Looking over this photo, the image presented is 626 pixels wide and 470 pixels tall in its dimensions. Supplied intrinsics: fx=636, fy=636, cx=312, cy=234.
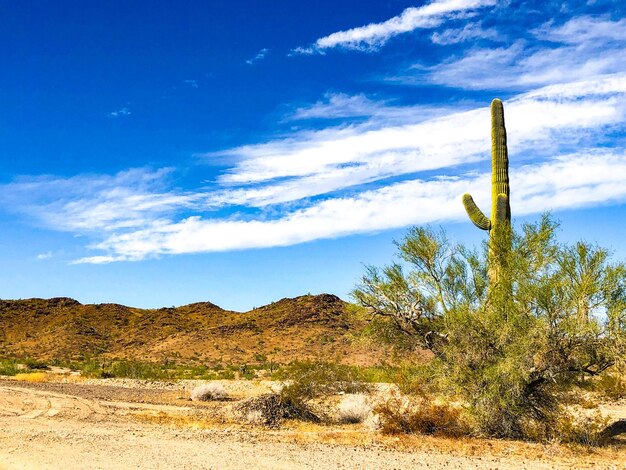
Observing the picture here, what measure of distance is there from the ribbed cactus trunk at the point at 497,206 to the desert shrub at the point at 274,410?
8.77 m

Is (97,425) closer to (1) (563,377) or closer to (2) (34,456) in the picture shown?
(2) (34,456)

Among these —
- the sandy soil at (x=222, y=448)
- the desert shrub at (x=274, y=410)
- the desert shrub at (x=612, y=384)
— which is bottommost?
the sandy soil at (x=222, y=448)

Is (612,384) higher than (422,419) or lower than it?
higher

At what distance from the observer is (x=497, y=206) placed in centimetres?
2230

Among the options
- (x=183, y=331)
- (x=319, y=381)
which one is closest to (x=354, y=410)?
(x=319, y=381)

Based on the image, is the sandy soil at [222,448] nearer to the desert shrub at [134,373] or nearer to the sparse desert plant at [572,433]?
the sparse desert plant at [572,433]

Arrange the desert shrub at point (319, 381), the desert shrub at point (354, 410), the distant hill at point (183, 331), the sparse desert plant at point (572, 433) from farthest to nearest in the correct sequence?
the distant hill at point (183, 331) < the desert shrub at point (319, 381) < the desert shrub at point (354, 410) < the sparse desert plant at point (572, 433)

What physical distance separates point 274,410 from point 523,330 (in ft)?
31.8

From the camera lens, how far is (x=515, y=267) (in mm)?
19672

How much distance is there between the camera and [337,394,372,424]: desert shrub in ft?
76.5

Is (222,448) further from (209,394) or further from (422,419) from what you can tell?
(209,394)

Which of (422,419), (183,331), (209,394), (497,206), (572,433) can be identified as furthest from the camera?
(183,331)

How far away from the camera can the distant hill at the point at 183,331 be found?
7119 centimetres

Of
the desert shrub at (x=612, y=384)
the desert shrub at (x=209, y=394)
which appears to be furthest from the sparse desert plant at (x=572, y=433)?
the desert shrub at (x=209, y=394)
